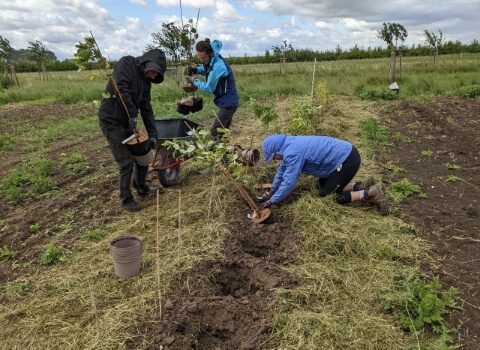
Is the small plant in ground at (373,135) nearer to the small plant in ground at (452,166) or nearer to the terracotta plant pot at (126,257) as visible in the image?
the small plant in ground at (452,166)

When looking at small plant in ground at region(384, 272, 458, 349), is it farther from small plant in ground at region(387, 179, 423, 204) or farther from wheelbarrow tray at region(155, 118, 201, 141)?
wheelbarrow tray at region(155, 118, 201, 141)

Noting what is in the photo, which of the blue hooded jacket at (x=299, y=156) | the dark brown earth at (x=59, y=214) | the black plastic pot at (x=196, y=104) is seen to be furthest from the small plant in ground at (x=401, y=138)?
the dark brown earth at (x=59, y=214)

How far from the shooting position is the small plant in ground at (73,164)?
21.8 ft

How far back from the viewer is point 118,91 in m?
4.32

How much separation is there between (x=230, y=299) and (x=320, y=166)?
198cm

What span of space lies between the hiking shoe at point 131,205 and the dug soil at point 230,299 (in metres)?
1.41

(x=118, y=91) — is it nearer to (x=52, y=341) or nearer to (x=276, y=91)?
(x=52, y=341)

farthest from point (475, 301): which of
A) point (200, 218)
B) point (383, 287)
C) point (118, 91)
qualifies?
point (118, 91)

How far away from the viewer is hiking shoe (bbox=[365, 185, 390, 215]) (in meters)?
4.53

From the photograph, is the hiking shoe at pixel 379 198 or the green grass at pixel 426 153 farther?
the green grass at pixel 426 153

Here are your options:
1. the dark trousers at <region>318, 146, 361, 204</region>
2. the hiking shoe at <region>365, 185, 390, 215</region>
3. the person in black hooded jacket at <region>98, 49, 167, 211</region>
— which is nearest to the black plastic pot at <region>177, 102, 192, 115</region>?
the person in black hooded jacket at <region>98, 49, 167, 211</region>

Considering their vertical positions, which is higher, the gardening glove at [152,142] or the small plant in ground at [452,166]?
the gardening glove at [152,142]

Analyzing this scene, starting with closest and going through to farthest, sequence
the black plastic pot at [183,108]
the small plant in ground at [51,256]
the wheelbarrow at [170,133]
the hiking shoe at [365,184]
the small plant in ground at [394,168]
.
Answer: the small plant in ground at [51,256] → the hiking shoe at [365,184] → the wheelbarrow at [170,133] → the black plastic pot at [183,108] → the small plant in ground at [394,168]

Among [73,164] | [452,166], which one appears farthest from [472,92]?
[73,164]
